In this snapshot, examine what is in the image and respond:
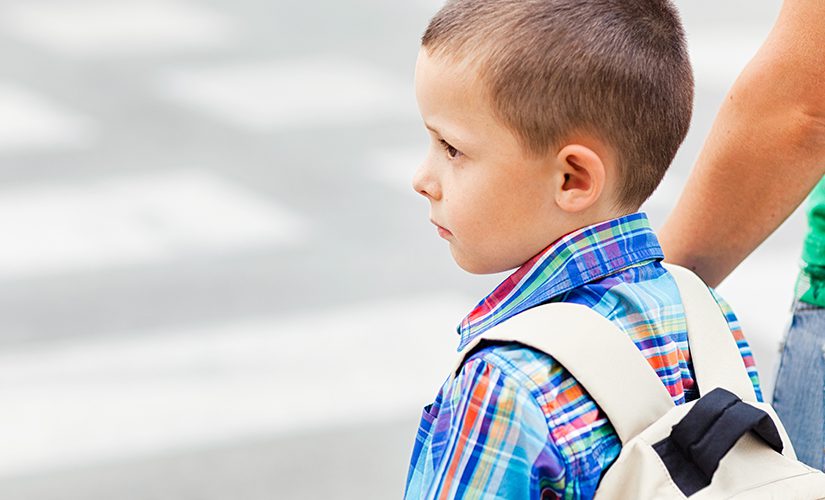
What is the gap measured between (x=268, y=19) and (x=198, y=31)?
242 millimetres

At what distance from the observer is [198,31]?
4.36 m

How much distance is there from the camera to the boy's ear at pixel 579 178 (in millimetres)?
963

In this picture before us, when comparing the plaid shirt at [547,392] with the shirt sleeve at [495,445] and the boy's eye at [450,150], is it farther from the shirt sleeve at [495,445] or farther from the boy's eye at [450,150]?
the boy's eye at [450,150]

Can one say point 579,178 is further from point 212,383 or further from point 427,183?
point 212,383

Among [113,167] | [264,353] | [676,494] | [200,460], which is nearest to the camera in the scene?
[676,494]

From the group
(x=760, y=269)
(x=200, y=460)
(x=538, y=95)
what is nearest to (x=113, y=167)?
(x=200, y=460)

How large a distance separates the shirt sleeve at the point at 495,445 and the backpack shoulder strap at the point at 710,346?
0.17m

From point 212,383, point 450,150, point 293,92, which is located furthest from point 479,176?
point 293,92

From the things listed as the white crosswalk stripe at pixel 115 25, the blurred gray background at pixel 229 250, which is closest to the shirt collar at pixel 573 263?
the blurred gray background at pixel 229 250

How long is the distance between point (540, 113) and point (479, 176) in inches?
2.7

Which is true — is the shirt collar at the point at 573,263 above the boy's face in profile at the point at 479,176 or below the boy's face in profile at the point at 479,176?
below

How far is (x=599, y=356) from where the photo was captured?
908mm

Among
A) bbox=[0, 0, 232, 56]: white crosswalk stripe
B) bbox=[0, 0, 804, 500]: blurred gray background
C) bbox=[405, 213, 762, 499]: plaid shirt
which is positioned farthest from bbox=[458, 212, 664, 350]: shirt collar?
bbox=[0, 0, 232, 56]: white crosswalk stripe

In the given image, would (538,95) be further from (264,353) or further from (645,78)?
(264,353)
